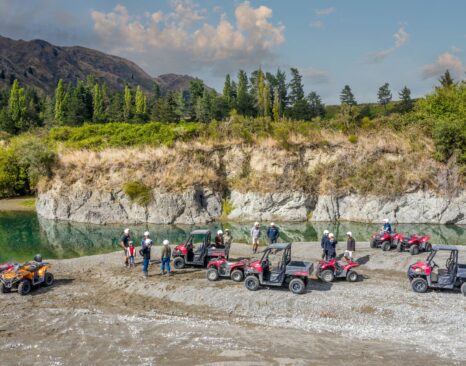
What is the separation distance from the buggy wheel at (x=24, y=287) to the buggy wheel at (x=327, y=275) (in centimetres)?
1419

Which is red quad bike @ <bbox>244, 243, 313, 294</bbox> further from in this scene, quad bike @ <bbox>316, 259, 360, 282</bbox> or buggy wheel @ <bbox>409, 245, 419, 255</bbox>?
buggy wheel @ <bbox>409, 245, 419, 255</bbox>

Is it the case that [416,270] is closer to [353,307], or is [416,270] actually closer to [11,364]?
[353,307]

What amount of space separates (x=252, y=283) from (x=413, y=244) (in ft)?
38.8

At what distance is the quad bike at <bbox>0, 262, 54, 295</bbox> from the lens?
1952cm

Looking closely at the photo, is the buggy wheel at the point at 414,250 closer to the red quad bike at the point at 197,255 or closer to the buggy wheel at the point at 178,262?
the red quad bike at the point at 197,255

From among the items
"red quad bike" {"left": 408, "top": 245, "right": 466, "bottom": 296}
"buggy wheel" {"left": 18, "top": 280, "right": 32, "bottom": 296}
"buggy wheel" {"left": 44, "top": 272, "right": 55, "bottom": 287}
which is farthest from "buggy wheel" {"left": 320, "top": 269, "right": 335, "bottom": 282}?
"buggy wheel" {"left": 18, "top": 280, "right": 32, "bottom": 296}

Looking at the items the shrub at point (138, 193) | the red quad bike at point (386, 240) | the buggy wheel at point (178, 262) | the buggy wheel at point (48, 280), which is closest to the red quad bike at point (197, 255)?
the buggy wheel at point (178, 262)

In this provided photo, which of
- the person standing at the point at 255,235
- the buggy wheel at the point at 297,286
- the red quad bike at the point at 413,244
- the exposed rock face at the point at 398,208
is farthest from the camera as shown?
the exposed rock face at the point at 398,208

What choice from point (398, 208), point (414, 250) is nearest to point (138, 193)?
point (398, 208)

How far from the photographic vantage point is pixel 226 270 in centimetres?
2077

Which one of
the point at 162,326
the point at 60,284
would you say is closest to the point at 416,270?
the point at 162,326

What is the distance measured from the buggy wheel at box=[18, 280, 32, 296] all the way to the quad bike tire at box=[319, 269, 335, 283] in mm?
14188

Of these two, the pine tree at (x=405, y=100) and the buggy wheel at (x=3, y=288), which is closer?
the buggy wheel at (x=3, y=288)

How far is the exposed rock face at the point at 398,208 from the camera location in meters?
42.4
